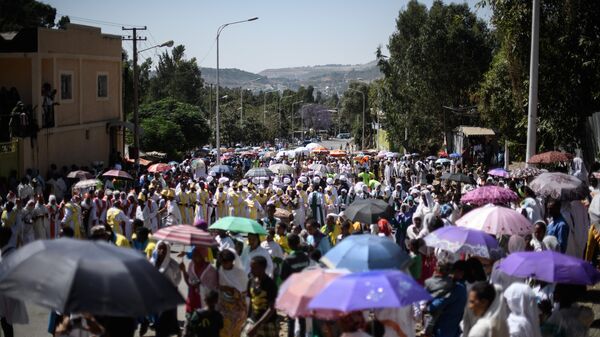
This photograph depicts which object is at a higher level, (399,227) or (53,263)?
(53,263)

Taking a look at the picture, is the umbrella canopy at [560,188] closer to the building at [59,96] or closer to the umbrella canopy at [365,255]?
the umbrella canopy at [365,255]

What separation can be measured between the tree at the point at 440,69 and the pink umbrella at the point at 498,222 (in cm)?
3500

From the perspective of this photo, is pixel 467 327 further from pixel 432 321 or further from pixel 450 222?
pixel 450 222

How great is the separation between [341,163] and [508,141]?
30.0ft

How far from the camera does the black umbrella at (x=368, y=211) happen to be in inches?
531

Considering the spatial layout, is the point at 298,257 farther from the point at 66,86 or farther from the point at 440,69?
the point at 440,69

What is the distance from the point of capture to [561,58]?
2192cm

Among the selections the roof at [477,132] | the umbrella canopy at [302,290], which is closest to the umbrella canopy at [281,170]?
the roof at [477,132]

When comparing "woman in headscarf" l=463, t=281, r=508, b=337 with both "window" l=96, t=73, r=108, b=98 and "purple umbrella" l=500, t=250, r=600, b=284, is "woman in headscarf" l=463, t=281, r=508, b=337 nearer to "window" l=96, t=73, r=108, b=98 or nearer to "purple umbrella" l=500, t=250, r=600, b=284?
"purple umbrella" l=500, t=250, r=600, b=284

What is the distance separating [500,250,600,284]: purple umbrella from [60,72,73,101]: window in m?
25.1

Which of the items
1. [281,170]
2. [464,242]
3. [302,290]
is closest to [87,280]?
[302,290]

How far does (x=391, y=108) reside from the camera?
55031 millimetres

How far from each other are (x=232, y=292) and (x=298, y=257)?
108 centimetres

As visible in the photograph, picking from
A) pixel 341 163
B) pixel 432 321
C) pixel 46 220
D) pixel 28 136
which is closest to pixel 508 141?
pixel 341 163
